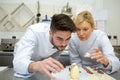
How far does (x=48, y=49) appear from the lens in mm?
1401

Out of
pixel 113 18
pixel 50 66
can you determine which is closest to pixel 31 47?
pixel 50 66

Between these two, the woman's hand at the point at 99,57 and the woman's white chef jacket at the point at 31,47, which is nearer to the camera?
the woman's white chef jacket at the point at 31,47

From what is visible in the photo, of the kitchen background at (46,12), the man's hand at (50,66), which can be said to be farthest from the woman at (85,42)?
the kitchen background at (46,12)

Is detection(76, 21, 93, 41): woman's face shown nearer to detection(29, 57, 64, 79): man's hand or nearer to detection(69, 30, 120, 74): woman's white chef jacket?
detection(69, 30, 120, 74): woman's white chef jacket

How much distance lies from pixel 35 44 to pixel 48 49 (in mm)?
111

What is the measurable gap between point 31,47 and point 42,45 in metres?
0.17

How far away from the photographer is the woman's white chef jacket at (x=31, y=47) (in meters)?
1.11

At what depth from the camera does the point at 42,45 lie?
4.58ft

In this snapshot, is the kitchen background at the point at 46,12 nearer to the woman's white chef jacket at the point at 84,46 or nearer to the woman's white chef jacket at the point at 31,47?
the woman's white chef jacket at the point at 84,46

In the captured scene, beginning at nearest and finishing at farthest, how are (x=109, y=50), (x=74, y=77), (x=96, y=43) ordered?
(x=74, y=77), (x=109, y=50), (x=96, y=43)

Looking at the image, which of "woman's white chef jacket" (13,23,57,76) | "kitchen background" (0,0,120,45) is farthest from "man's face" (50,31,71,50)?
"kitchen background" (0,0,120,45)

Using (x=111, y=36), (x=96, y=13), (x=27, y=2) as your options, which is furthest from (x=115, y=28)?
(x=27, y=2)

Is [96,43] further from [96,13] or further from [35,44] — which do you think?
[96,13]

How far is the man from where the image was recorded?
3.14 ft
